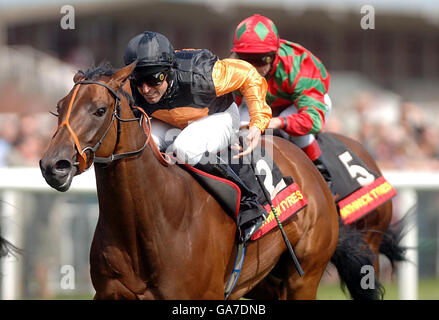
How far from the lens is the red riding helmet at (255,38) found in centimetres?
418

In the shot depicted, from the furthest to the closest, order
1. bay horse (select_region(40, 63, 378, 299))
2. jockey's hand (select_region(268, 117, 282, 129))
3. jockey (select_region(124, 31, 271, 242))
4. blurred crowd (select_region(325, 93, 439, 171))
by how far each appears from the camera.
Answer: blurred crowd (select_region(325, 93, 439, 171))
jockey's hand (select_region(268, 117, 282, 129))
jockey (select_region(124, 31, 271, 242))
bay horse (select_region(40, 63, 378, 299))

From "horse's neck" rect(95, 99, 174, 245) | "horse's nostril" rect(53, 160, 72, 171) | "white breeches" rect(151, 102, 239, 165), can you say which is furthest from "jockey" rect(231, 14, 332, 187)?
"horse's nostril" rect(53, 160, 72, 171)

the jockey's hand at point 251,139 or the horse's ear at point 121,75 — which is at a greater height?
the horse's ear at point 121,75

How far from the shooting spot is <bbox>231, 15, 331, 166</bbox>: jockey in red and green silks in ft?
13.8

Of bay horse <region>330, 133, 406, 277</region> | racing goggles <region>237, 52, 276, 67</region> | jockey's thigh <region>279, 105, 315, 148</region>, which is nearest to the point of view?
racing goggles <region>237, 52, 276, 67</region>

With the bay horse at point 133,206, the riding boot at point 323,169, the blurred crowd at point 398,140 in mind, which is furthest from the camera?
the blurred crowd at point 398,140

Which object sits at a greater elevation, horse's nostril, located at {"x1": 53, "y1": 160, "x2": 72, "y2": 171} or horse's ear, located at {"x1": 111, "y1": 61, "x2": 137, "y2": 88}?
horse's ear, located at {"x1": 111, "y1": 61, "x2": 137, "y2": 88}

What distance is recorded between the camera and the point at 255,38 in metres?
4.17

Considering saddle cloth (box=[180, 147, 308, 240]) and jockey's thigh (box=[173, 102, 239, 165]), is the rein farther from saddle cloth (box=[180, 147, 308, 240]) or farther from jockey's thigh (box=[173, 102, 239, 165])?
saddle cloth (box=[180, 147, 308, 240])

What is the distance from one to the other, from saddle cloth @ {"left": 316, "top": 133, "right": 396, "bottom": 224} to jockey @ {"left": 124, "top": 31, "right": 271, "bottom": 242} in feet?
3.74

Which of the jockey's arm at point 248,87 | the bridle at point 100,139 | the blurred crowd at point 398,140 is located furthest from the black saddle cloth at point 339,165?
the blurred crowd at point 398,140

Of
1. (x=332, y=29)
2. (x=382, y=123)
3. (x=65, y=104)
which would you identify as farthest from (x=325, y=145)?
(x=332, y=29)

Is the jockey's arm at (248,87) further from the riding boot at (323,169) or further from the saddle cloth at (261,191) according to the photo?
the riding boot at (323,169)

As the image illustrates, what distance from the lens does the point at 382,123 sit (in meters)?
9.48
